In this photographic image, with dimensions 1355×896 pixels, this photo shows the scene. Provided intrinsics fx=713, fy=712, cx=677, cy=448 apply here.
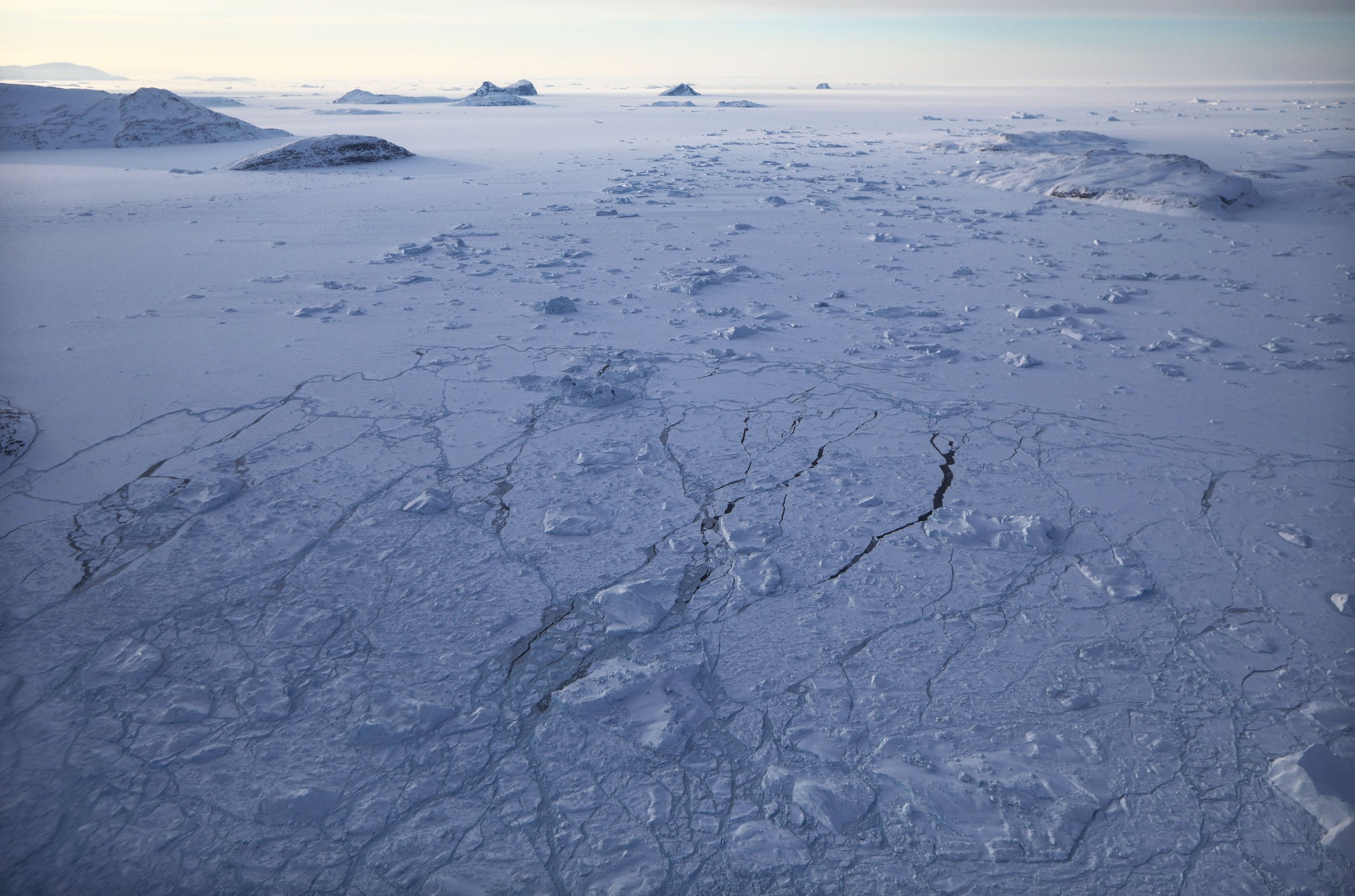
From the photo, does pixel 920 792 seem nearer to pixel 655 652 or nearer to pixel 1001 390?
pixel 655 652

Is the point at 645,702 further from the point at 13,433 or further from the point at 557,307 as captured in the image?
the point at 557,307

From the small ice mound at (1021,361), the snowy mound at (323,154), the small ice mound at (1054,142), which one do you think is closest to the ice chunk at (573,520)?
the small ice mound at (1021,361)

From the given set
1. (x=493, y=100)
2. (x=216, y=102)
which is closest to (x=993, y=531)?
(x=493, y=100)

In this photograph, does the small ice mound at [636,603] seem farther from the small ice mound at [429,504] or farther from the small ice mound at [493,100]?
the small ice mound at [493,100]

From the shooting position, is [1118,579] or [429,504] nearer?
[1118,579]

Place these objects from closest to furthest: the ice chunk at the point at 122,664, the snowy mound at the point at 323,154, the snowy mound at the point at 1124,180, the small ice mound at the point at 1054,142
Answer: the ice chunk at the point at 122,664
the snowy mound at the point at 1124,180
the snowy mound at the point at 323,154
the small ice mound at the point at 1054,142

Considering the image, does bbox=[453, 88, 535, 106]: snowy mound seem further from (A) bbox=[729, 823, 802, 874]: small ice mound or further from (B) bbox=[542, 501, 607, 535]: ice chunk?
(A) bbox=[729, 823, 802, 874]: small ice mound
